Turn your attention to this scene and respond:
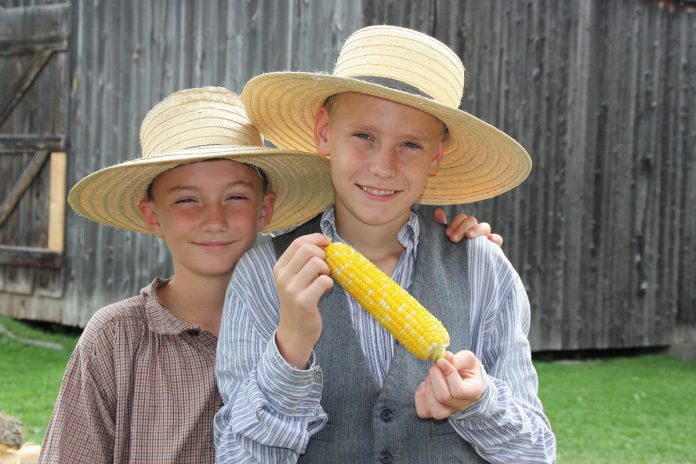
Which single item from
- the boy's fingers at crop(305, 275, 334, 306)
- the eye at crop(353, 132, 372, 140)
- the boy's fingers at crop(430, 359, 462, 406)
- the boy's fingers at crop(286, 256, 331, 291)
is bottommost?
the boy's fingers at crop(430, 359, 462, 406)

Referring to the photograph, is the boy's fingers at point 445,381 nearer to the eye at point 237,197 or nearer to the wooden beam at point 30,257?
the eye at point 237,197

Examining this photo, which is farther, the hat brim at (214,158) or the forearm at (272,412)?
the hat brim at (214,158)

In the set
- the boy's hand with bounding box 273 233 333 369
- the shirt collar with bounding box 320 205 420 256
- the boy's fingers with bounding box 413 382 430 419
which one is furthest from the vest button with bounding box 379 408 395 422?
the shirt collar with bounding box 320 205 420 256

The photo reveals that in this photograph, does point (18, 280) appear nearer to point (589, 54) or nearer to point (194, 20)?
point (194, 20)

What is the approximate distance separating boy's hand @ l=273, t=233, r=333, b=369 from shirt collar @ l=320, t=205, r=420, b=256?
452mm

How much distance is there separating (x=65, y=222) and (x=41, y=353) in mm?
1492

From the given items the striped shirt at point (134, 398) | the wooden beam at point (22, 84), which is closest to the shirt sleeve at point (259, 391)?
the striped shirt at point (134, 398)

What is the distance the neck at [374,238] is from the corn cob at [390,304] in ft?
1.13

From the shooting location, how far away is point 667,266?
34.5 ft

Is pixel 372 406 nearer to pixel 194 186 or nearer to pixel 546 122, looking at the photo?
pixel 194 186

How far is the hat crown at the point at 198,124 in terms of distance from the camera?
303 centimetres

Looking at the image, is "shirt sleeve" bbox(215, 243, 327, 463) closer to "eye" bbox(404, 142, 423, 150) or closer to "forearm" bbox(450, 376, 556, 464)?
"forearm" bbox(450, 376, 556, 464)

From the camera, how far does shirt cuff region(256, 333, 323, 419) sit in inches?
85.4

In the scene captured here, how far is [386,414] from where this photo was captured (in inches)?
92.2
